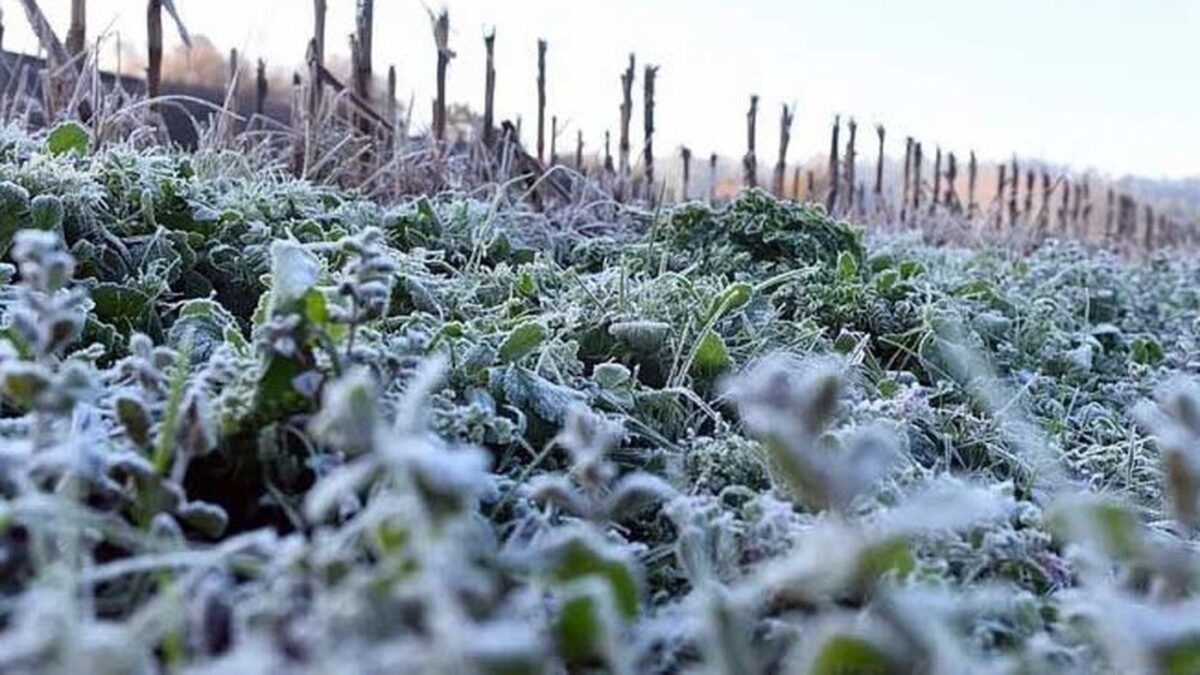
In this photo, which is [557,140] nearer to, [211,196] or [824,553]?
[211,196]

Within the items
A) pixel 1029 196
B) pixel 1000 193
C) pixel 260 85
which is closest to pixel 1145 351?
pixel 260 85

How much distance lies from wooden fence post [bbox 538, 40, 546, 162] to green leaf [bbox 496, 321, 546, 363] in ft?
9.14

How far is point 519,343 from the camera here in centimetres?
106

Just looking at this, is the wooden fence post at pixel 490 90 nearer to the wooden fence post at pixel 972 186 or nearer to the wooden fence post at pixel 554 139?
the wooden fence post at pixel 554 139

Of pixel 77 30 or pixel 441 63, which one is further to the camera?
pixel 441 63

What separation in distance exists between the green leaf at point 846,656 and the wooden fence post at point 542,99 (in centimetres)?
345

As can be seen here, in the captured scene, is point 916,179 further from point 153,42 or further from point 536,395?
point 536,395

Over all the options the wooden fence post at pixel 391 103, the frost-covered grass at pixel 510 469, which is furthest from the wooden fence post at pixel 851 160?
the frost-covered grass at pixel 510 469

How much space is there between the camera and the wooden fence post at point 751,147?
194 inches

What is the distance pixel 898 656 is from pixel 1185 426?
0.62 feet

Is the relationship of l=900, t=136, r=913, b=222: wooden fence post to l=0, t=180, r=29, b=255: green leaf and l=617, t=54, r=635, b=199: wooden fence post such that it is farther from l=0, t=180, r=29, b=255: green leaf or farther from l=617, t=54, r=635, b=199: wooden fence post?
l=0, t=180, r=29, b=255: green leaf

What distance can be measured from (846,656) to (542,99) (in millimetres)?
3586

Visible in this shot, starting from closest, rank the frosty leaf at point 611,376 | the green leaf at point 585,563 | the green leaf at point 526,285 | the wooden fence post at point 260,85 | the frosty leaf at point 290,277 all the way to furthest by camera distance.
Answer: the green leaf at point 585,563, the frosty leaf at point 290,277, the frosty leaf at point 611,376, the green leaf at point 526,285, the wooden fence post at point 260,85

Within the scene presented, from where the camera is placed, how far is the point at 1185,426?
1.66 ft
